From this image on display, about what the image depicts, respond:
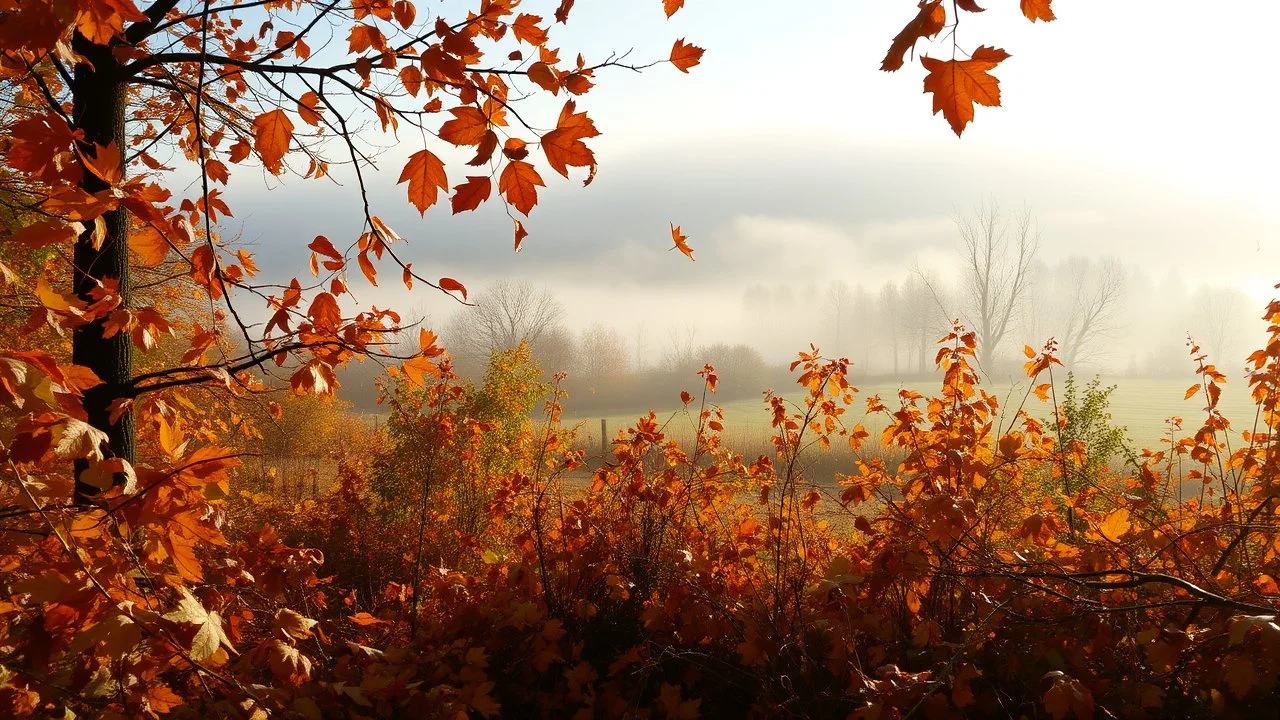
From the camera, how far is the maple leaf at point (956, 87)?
3.78 feet

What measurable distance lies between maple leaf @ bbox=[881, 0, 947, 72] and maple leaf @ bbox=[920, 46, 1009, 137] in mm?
39

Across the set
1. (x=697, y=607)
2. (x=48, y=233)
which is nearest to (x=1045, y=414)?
(x=697, y=607)

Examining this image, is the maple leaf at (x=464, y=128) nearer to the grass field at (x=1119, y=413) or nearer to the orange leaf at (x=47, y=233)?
the orange leaf at (x=47, y=233)

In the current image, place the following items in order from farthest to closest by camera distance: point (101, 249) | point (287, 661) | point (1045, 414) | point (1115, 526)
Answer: point (1045, 414) < point (101, 249) < point (1115, 526) < point (287, 661)

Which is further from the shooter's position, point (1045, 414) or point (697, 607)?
point (1045, 414)

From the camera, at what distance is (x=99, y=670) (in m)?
2.13

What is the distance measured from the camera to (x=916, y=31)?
45.8 inches

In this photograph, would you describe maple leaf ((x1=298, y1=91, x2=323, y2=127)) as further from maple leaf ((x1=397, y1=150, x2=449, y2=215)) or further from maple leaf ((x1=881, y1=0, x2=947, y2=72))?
maple leaf ((x1=881, y1=0, x2=947, y2=72))

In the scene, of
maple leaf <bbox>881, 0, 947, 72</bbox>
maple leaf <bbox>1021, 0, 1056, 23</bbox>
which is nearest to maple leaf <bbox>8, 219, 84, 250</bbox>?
maple leaf <bbox>881, 0, 947, 72</bbox>

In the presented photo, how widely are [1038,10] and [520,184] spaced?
112 centimetres

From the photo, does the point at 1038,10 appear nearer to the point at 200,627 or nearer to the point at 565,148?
the point at 565,148

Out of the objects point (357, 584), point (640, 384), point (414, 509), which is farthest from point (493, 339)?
point (357, 584)

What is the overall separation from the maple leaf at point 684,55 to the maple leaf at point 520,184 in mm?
654

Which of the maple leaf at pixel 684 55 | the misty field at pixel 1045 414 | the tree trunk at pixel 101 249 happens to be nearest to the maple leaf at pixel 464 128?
the maple leaf at pixel 684 55
